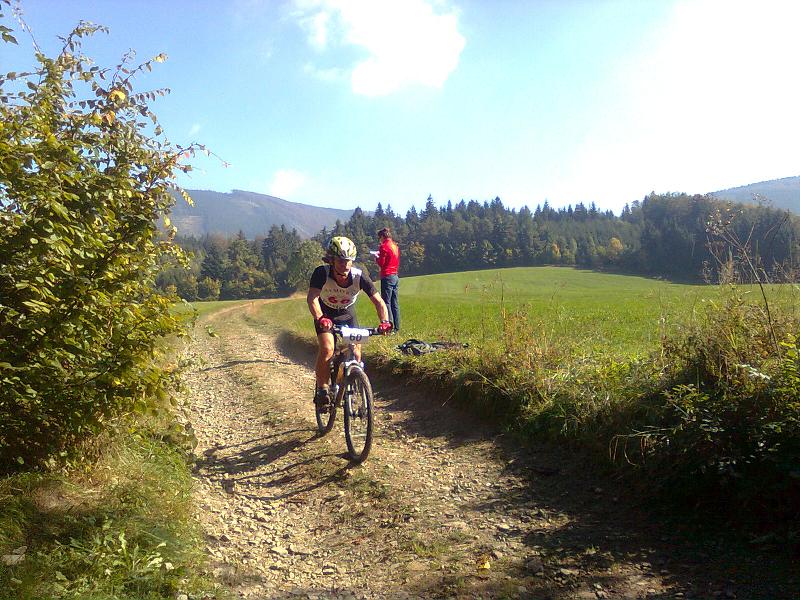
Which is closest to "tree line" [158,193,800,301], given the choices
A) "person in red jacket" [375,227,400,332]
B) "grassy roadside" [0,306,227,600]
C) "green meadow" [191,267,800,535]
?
"person in red jacket" [375,227,400,332]

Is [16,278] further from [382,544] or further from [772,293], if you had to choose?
[772,293]

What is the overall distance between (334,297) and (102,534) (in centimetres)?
362

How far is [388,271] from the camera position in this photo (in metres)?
11.9

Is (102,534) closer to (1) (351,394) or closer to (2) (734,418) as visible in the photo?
(1) (351,394)

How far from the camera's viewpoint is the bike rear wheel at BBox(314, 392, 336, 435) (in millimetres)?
6418

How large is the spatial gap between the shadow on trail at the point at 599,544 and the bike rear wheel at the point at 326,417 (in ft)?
6.77

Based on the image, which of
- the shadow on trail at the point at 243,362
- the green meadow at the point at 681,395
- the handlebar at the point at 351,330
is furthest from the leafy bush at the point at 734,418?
the shadow on trail at the point at 243,362

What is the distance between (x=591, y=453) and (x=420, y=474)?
169 cm

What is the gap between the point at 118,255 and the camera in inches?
142

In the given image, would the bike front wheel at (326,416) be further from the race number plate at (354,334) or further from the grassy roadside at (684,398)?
the grassy roadside at (684,398)

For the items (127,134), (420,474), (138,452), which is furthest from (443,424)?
(127,134)

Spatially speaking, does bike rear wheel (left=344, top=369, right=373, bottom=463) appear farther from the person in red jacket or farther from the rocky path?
the person in red jacket

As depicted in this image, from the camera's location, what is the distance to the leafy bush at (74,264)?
121 inches

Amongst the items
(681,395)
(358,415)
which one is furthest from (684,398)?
(358,415)
